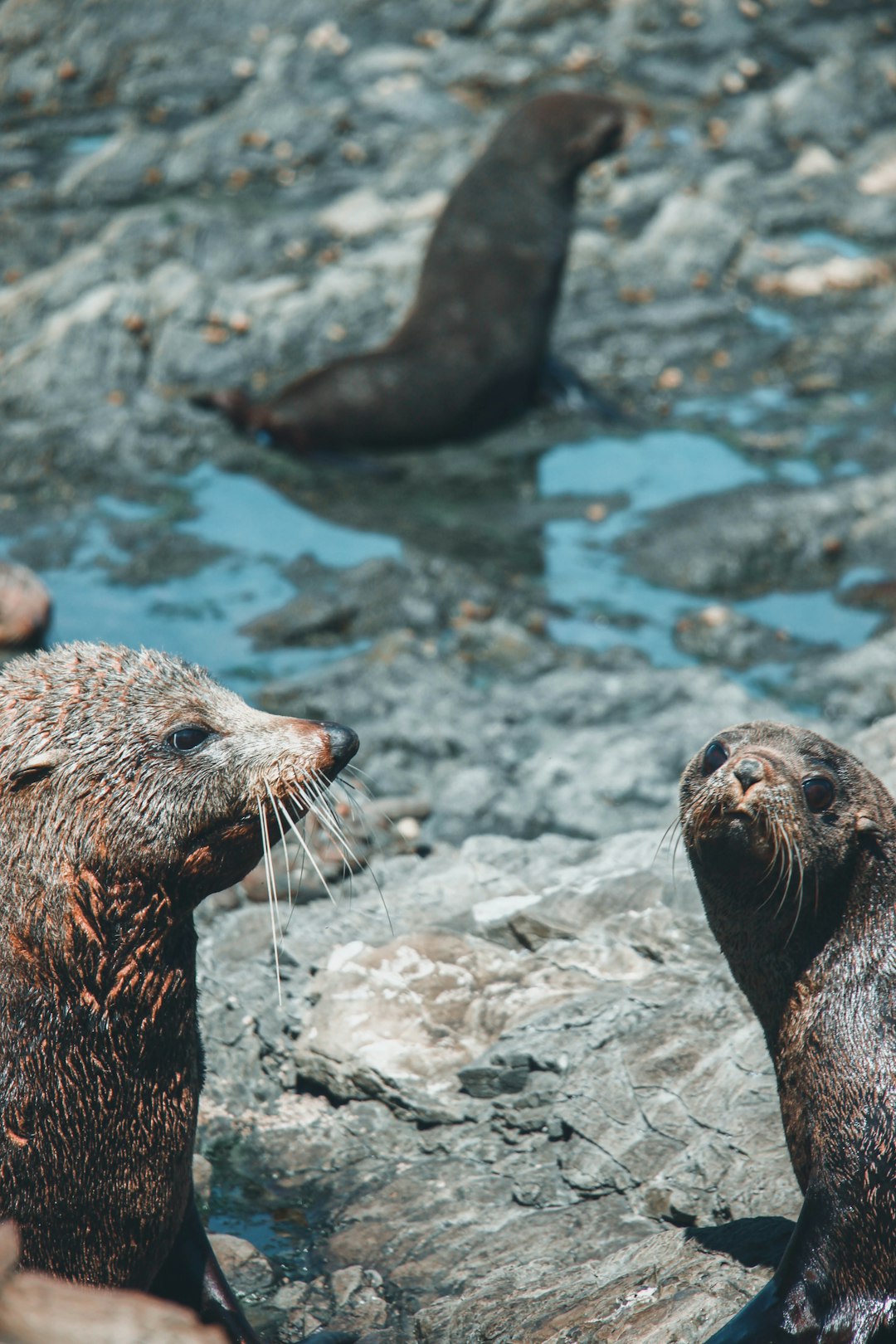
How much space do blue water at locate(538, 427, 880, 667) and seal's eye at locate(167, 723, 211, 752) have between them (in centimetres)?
469

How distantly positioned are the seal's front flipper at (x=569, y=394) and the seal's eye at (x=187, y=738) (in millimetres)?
7366

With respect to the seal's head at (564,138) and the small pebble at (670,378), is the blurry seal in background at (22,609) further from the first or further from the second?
the seal's head at (564,138)

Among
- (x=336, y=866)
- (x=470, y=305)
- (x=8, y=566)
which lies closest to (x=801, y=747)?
(x=336, y=866)

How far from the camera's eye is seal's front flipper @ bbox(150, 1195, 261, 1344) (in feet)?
11.8

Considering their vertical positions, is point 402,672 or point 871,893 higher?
point 871,893

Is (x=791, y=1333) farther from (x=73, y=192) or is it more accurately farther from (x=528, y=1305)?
(x=73, y=192)

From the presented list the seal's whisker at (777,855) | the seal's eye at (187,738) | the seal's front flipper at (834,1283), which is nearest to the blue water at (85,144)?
the seal's eye at (187,738)

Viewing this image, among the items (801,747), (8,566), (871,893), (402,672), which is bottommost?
(402,672)

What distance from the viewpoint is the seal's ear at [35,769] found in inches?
130

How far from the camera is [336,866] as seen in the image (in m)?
6.02

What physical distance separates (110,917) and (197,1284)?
0.98 meters

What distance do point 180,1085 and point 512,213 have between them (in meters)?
8.66

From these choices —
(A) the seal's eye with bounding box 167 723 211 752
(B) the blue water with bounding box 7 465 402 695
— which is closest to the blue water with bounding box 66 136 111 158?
(B) the blue water with bounding box 7 465 402 695

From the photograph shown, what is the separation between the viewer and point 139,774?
338cm
